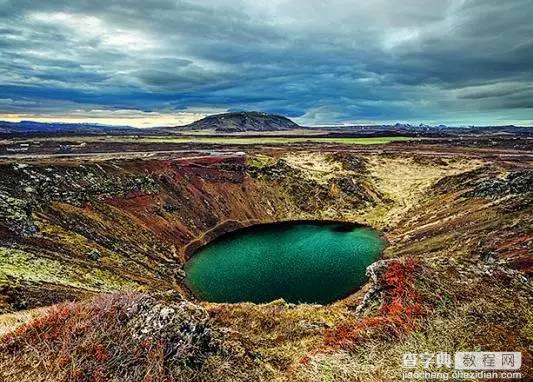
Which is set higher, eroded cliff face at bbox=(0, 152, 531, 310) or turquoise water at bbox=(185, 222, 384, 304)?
eroded cliff face at bbox=(0, 152, 531, 310)

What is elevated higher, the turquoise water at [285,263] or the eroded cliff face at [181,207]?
the eroded cliff face at [181,207]

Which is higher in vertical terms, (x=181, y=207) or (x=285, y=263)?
(x=181, y=207)

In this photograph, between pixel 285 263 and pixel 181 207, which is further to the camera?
pixel 181 207

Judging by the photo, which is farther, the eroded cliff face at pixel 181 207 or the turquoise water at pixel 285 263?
the turquoise water at pixel 285 263

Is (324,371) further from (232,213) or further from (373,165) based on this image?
(373,165)
